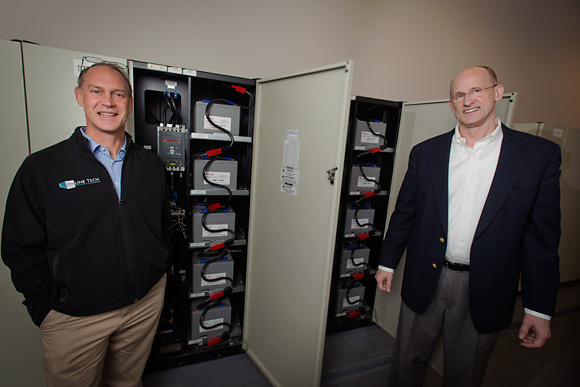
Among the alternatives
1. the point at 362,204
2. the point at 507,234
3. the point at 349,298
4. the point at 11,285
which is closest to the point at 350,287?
the point at 349,298

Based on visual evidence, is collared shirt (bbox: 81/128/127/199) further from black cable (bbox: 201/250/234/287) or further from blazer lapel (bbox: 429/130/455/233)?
blazer lapel (bbox: 429/130/455/233)

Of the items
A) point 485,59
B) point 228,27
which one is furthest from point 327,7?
point 485,59

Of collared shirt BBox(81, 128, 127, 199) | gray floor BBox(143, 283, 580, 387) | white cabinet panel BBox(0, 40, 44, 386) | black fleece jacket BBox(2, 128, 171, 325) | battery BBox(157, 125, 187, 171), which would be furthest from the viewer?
A: gray floor BBox(143, 283, 580, 387)

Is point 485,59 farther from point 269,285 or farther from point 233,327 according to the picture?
point 233,327

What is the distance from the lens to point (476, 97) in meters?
1.19

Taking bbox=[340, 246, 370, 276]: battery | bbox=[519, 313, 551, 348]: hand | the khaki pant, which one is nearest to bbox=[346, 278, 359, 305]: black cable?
bbox=[340, 246, 370, 276]: battery

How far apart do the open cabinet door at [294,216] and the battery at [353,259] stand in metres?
0.81

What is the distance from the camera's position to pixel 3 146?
4.42 feet

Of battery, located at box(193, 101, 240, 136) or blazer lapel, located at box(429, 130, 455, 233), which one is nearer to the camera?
blazer lapel, located at box(429, 130, 455, 233)

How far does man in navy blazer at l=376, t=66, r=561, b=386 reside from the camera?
3.73 ft

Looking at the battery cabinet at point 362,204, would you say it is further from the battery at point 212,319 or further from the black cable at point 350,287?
the battery at point 212,319

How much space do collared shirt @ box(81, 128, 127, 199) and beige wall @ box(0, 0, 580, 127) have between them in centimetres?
122

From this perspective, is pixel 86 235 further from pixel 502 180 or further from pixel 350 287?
pixel 350 287

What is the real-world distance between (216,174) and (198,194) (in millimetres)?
184
